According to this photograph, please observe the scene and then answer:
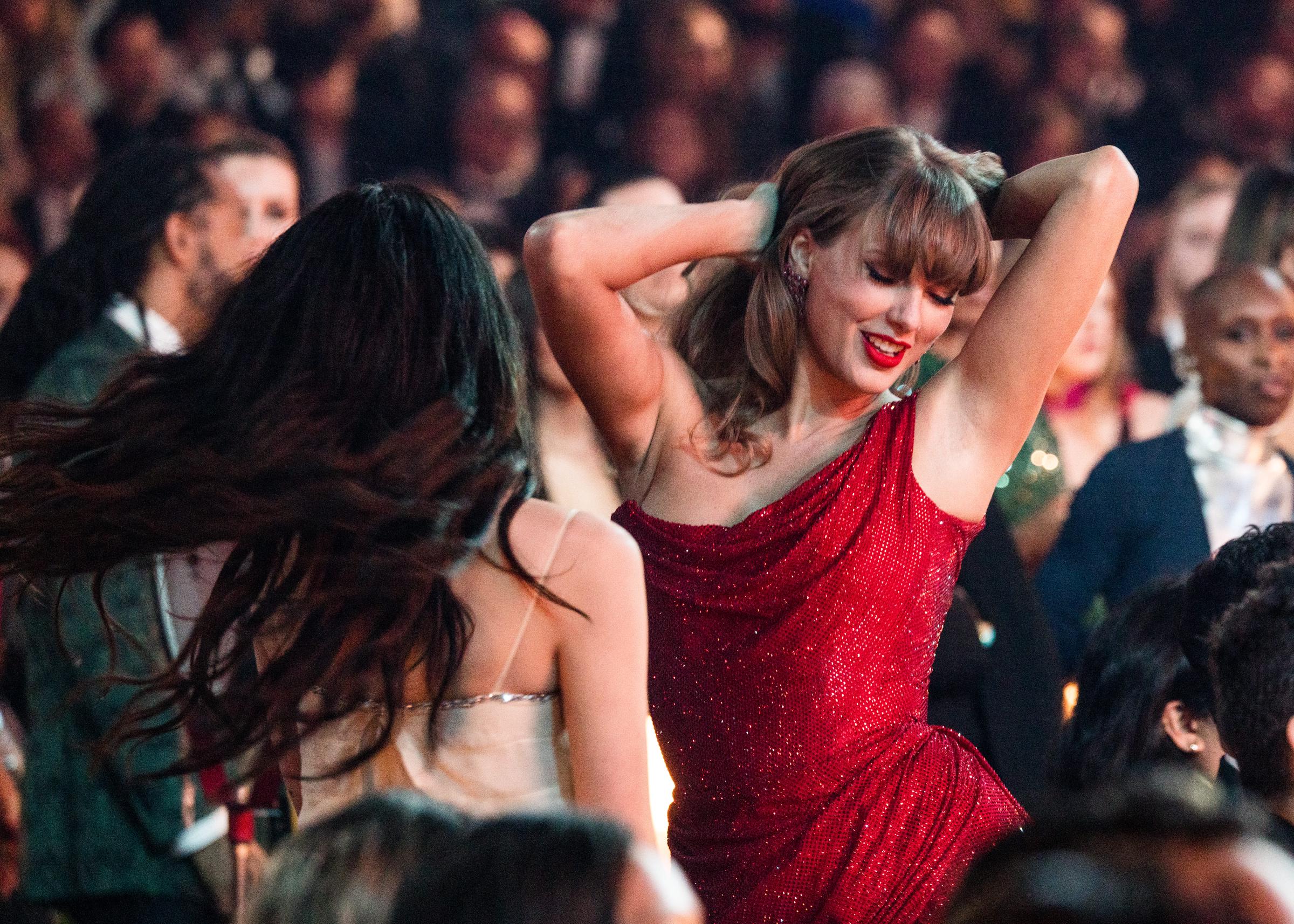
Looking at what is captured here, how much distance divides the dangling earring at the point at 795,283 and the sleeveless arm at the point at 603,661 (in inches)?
27.6

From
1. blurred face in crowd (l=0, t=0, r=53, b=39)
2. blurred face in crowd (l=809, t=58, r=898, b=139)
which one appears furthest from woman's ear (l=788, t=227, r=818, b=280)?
blurred face in crowd (l=0, t=0, r=53, b=39)

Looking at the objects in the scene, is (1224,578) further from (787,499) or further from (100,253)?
(100,253)

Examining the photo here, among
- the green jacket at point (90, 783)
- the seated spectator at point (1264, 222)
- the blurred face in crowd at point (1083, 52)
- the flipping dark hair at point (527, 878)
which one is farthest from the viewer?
the blurred face in crowd at point (1083, 52)

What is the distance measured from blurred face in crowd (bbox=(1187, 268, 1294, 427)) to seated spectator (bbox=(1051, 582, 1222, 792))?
1.18m

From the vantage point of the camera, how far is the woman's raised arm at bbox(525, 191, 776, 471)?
2238 millimetres

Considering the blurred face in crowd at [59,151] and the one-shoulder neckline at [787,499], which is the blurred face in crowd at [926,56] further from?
the one-shoulder neckline at [787,499]

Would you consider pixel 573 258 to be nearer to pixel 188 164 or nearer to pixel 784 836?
pixel 784 836

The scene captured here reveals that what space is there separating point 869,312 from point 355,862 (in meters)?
1.28

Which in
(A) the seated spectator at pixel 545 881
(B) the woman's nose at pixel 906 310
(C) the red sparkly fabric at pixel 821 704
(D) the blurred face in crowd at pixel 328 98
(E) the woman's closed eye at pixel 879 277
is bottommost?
(C) the red sparkly fabric at pixel 821 704

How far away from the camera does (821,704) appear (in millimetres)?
2199

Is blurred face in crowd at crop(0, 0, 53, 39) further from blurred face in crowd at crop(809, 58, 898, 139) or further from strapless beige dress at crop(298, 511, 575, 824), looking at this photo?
strapless beige dress at crop(298, 511, 575, 824)

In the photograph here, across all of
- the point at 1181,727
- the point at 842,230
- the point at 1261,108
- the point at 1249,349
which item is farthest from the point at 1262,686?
the point at 1261,108

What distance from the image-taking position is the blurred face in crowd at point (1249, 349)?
3.87m

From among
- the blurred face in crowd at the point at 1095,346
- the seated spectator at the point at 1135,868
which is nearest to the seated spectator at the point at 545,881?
the seated spectator at the point at 1135,868
